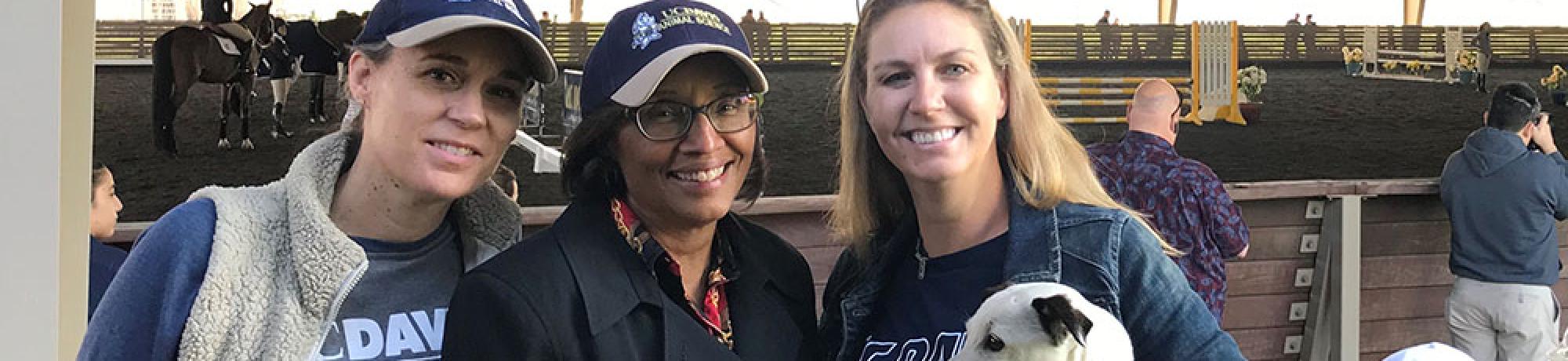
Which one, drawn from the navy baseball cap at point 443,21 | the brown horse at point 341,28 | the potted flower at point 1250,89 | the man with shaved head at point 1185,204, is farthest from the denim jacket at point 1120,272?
the potted flower at point 1250,89

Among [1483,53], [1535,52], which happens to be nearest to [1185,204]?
[1483,53]

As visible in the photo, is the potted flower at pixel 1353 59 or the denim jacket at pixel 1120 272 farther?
the potted flower at pixel 1353 59

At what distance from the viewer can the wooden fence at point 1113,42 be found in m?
4.40

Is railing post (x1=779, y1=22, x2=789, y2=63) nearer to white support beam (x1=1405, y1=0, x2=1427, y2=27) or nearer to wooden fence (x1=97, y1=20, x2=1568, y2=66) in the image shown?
wooden fence (x1=97, y1=20, x2=1568, y2=66)

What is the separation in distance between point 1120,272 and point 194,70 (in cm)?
354

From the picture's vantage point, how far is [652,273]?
5.63 feet

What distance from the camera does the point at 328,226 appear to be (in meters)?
1.76

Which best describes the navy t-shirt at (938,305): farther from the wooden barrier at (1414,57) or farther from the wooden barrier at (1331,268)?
the wooden barrier at (1414,57)

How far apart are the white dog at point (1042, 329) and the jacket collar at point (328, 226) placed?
68cm

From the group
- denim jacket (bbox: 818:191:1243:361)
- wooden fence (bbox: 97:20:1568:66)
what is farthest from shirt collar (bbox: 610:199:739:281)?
wooden fence (bbox: 97:20:1568:66)

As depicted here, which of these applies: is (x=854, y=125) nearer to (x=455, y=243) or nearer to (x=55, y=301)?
(x=455, y=243)

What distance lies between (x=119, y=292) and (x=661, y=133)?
25.7 inches

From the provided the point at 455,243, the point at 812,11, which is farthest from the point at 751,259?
the point at 812,11

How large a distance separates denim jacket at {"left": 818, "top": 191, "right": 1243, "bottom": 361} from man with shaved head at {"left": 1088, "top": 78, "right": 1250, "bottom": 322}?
7.96ft
